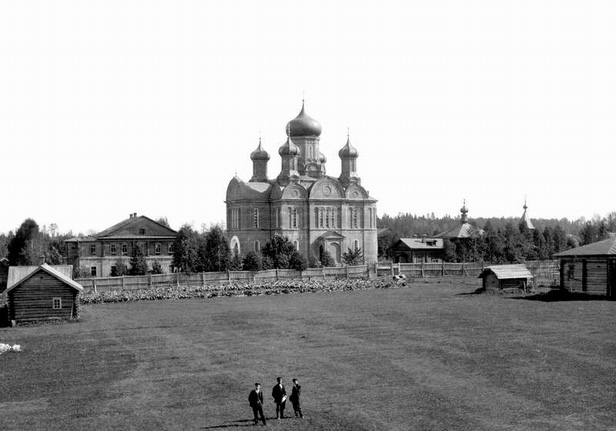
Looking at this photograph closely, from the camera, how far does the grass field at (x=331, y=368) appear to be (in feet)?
66.2

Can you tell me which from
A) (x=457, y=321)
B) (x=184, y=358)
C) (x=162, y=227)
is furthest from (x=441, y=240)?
(x=184, y=358)

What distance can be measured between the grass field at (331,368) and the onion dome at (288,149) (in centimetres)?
4179

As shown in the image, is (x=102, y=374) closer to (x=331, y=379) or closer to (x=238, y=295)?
(x=331, y=379)

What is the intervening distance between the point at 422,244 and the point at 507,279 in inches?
1615

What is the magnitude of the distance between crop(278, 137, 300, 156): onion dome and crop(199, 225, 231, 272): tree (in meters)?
18.5

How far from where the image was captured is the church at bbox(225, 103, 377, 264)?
7994 cm

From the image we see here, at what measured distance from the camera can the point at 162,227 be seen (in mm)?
81438

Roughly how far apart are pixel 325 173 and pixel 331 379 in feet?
214

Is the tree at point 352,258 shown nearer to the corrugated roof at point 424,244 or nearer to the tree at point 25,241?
the corrugated roof at point 424,244

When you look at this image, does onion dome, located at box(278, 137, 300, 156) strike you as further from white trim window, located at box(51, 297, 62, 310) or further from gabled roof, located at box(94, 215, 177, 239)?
white trim window, located at box(51, 297, 62, 310)

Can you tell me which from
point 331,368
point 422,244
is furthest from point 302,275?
point 331,368

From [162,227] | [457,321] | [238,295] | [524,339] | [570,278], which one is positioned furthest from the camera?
[162,227]

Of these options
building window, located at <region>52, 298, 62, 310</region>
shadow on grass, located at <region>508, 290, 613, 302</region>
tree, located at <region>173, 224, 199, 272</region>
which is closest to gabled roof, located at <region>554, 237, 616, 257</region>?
shadow on grass, located at <region>508, 290, 613, 302</region>

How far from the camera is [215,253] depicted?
212 feet
